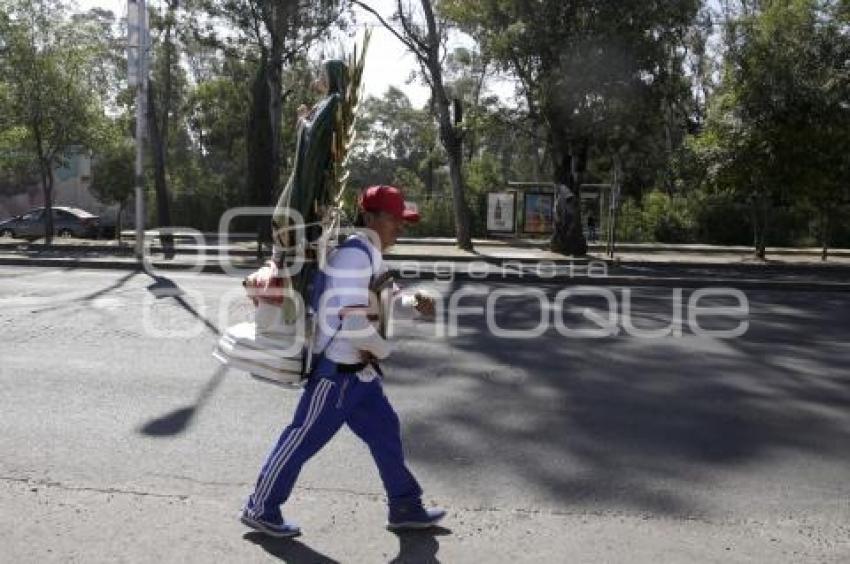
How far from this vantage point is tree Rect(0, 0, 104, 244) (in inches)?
1016

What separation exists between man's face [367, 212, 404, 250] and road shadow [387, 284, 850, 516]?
163 cm

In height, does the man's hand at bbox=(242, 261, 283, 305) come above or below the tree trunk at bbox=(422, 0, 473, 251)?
below

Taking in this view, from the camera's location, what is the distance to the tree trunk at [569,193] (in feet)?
74.4

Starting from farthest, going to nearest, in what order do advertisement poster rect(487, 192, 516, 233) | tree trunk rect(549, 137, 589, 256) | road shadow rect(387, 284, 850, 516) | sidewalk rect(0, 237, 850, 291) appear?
1. advertisement poster rect(487, 192, 516, 233)
2. tree trunk rect(549, 137, 589, 256)
3. sidewalk rect(0, 237, 850, 291)
4. road shadow rect(387, 284, 850, 516)

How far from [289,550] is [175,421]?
236 cm

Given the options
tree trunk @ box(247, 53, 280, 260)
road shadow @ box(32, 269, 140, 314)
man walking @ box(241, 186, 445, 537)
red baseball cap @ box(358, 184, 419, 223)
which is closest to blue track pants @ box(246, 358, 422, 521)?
man walking @ box(241, 186, 445, 537)

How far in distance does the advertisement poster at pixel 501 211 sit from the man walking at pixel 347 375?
26.7 metres

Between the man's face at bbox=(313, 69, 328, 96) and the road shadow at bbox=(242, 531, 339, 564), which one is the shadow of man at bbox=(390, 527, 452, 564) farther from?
the man's face at bbox=(313, 69, 328, 96)

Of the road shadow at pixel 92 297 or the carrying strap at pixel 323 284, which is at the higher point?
the carrying strap at pixel 323 284

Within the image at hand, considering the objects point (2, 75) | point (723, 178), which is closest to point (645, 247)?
point (723, 178)

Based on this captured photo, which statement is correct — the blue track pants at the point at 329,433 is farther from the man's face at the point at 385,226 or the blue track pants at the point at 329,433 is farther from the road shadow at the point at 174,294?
the road shadow at the point at 174,294

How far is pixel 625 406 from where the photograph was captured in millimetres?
6539

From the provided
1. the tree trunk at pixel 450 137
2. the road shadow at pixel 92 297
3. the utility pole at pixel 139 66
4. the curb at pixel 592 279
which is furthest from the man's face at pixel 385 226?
the tree trunk at pixel 450 137

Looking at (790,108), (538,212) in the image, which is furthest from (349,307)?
(538,212)
